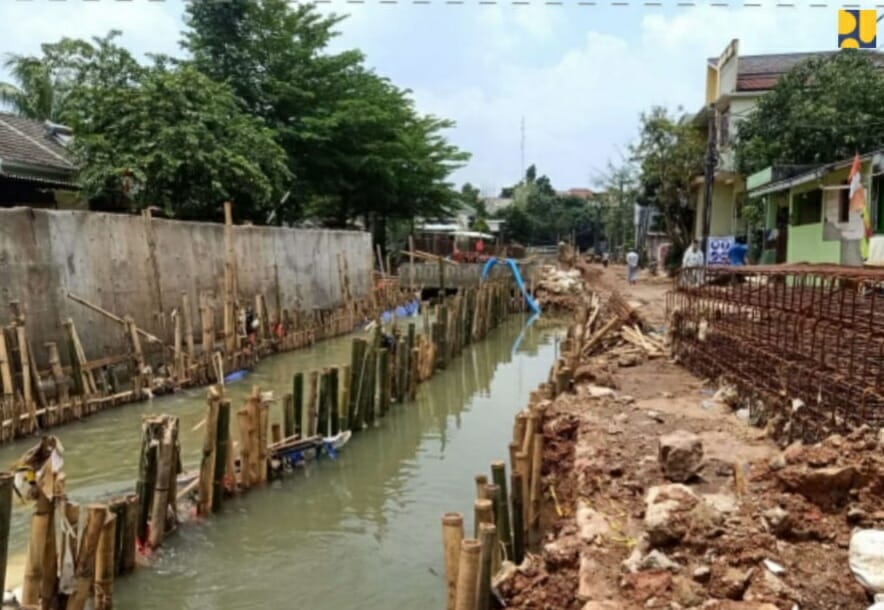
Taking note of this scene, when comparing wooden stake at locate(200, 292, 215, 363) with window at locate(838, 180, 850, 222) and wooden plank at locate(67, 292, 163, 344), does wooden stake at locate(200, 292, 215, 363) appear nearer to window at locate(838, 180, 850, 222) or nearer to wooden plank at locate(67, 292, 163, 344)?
wooden plank at locate(67, 292, 163, 344)

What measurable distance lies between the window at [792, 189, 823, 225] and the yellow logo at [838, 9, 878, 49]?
6.78 m

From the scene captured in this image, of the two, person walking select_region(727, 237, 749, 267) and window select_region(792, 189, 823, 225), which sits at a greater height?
window select_region(792, 189, 823, 225)

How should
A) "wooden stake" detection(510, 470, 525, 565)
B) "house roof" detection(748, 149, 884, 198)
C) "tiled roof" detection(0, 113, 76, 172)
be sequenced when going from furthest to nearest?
"tiled roof" detection(0, 113, 76, 172), "house roof" detection(748, 149, 884, 198), "wooden stake" detection(510, 470, 525, 565)

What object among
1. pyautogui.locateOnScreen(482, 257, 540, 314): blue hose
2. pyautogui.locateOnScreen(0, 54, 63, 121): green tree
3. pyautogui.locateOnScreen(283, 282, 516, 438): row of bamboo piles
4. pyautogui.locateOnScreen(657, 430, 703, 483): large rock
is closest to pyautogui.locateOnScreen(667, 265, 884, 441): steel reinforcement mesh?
pyautogui.locateOnScreen(657, 430, 703, 483): large rock

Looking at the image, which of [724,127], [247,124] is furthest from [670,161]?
[247,124]

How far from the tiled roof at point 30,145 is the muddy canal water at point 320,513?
8052mm

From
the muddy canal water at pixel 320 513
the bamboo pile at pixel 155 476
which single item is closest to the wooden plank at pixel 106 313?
the muddy canal water at pixel 320 513

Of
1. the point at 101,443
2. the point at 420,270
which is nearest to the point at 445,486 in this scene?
the point at 101,443

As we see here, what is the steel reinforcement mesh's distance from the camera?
5.96m

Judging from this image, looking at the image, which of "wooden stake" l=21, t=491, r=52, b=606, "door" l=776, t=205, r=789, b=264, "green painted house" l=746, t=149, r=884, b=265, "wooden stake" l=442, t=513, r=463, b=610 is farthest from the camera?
"door" l=776, t=205, r=789, b=264

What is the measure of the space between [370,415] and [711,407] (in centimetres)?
469

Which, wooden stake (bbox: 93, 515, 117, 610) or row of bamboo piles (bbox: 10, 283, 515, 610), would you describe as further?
wooden stake (bbox: 93, 515, 117, 610)

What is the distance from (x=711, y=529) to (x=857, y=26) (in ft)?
32.5

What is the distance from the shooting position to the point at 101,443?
946 centimetres
